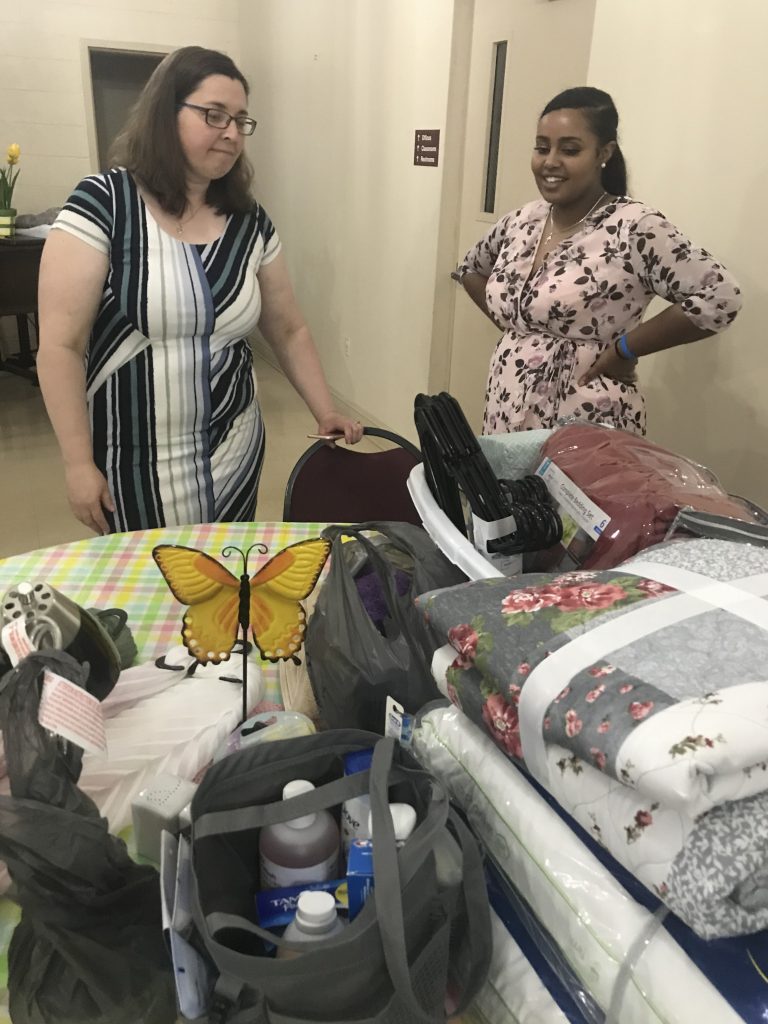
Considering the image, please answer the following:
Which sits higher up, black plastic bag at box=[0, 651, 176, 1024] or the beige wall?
the beige wall

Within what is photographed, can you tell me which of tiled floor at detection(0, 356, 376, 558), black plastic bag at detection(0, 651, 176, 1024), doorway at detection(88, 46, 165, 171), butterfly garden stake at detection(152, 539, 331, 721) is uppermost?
doorway at detection(88, 46, 165, 171)

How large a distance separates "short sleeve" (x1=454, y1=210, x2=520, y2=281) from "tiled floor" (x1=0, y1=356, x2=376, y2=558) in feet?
4.01

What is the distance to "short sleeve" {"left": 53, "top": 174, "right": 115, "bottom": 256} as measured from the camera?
54.6 inches

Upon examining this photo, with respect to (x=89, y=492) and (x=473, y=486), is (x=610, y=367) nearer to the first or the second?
(x=473, y=486)

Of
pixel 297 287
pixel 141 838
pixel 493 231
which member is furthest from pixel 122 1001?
pixel 297 287

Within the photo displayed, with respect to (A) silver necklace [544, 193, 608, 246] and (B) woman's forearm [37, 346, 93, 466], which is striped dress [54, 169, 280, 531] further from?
(A) silver necklace [544, 193, 608, 246]

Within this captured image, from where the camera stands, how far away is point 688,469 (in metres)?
1.02

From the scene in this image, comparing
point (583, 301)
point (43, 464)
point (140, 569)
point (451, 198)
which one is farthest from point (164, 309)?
point (43, 464)

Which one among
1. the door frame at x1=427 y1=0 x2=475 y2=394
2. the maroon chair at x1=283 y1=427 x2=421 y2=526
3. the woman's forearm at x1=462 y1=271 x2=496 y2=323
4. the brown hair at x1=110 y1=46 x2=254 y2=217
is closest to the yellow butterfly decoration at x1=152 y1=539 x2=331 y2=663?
the maroon chair at x1=283 y1=427 x2=421 y2=526

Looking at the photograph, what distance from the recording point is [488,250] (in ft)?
6.94

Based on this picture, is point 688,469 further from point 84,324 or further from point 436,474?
point 84,324

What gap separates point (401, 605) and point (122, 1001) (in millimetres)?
472

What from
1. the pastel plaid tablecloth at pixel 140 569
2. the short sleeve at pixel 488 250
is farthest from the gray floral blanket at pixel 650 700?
the short sleeve at pixel 488 250

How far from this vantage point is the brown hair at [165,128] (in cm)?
142
